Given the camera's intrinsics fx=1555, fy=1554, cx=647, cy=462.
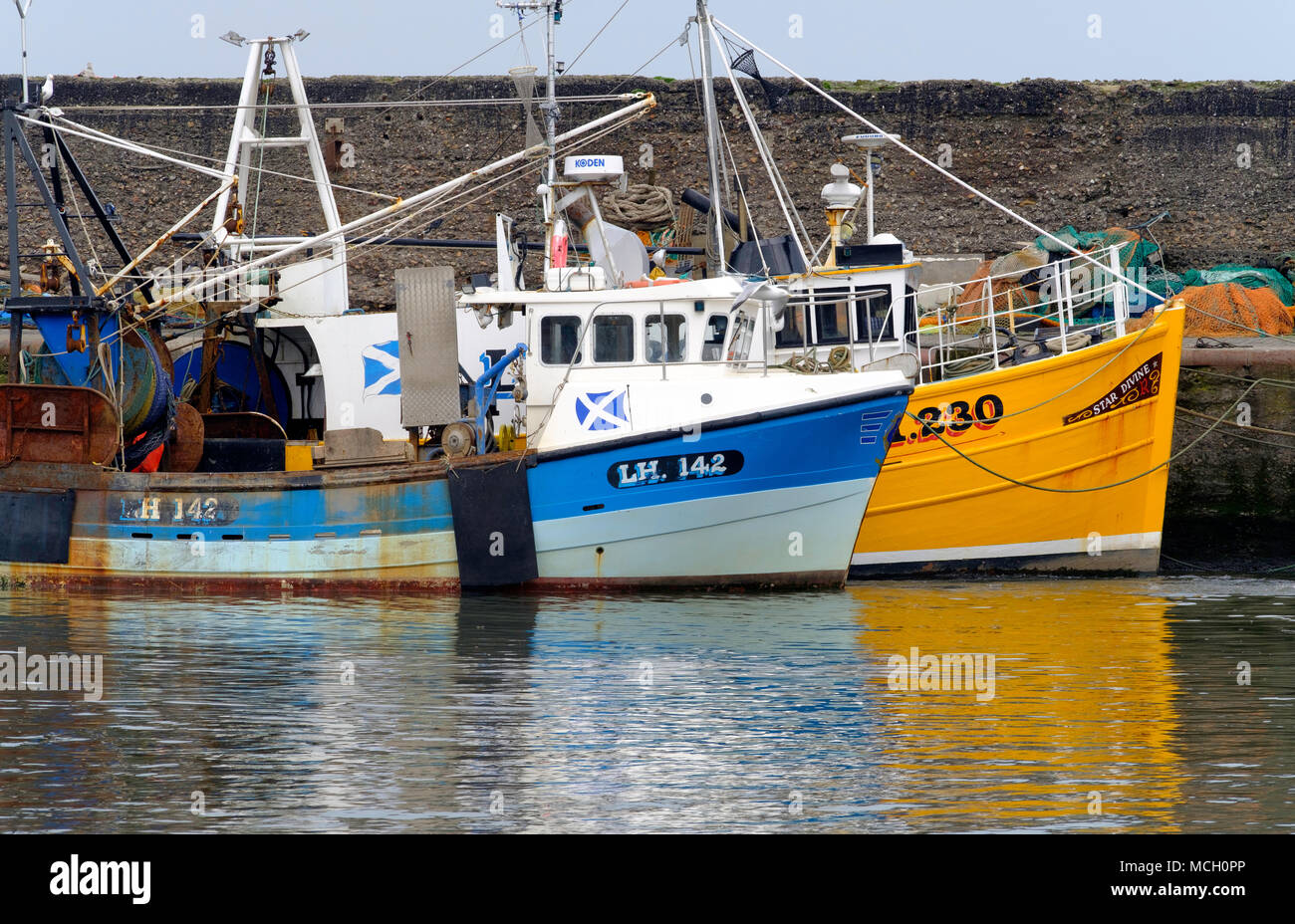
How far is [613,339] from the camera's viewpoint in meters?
14.8

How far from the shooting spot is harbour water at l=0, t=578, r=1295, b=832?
24.8ft

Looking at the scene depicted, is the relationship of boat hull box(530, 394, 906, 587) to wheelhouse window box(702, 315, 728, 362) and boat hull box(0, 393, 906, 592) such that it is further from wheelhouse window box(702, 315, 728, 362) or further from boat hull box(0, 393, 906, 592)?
wheelhouse window box(702, 315, 728, 362)

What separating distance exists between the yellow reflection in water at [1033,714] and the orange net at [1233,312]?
6856mm

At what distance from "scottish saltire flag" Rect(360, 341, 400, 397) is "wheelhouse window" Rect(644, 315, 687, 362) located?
3653 millimetres

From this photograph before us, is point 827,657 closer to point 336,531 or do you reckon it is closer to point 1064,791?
point 1064,791

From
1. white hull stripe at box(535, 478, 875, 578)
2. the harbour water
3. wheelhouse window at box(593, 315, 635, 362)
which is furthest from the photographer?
wheelhouse window at box(593, 315, 635, 362)

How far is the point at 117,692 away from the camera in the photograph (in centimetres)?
1006

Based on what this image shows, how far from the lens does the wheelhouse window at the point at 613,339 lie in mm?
14805

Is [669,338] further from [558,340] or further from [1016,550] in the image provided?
[1016,550]

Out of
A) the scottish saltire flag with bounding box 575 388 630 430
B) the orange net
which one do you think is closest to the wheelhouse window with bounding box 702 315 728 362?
the scottish saltire flag with bounding box 575 388 630 430

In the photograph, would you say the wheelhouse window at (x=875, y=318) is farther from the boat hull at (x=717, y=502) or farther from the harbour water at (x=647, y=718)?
the harbour water at (x=647, y=718)

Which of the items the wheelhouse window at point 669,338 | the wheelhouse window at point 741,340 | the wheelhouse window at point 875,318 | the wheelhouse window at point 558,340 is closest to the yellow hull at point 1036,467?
the wheelhouse window at point 875,318

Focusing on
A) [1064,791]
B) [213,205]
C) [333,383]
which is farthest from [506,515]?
[213,205]

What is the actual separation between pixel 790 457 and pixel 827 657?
3.03 metres
